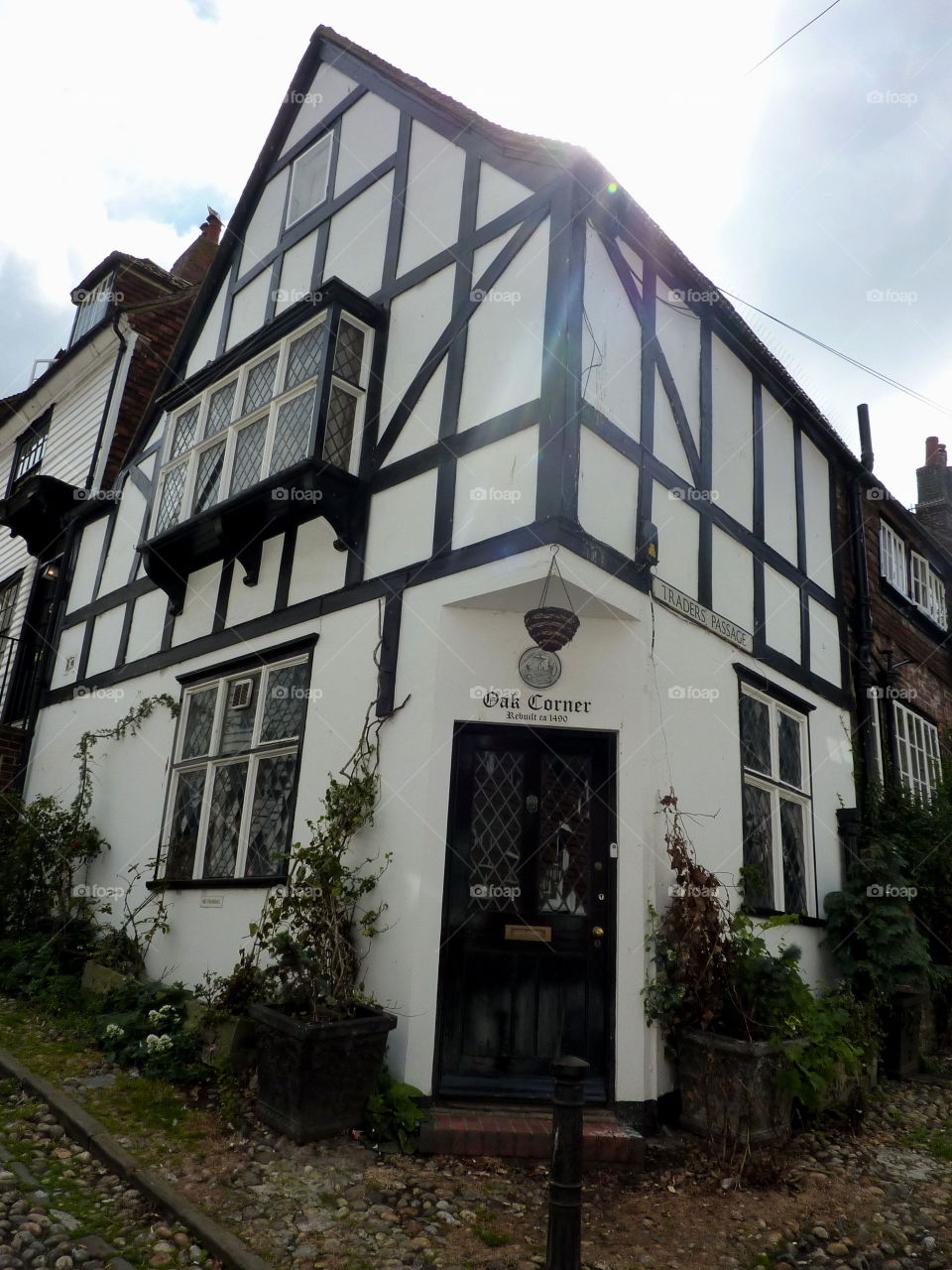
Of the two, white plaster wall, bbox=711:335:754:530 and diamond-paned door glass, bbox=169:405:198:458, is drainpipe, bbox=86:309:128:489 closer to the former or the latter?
diamond-paned door glass, bbox=169:405:198:458

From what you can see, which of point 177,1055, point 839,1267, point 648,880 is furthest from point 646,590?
point 177,1055

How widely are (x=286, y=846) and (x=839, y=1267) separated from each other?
4491 millimetres

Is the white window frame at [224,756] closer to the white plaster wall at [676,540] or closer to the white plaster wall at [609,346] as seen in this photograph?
the white plaster wall at [676,540]

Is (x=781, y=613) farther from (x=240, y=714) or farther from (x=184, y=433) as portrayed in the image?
(x=184, y=433)

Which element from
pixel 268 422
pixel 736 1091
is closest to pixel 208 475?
pixel 268 422

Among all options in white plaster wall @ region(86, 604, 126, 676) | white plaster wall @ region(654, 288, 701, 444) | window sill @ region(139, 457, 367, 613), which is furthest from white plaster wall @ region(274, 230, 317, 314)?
white plaster wall @ region(86, 604, 126, 676)

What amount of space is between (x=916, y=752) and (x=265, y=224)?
10663 mm

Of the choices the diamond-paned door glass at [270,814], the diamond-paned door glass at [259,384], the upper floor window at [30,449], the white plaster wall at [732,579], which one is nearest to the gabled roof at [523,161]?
the white plaster wall at [732,579]

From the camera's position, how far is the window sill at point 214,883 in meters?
6.86

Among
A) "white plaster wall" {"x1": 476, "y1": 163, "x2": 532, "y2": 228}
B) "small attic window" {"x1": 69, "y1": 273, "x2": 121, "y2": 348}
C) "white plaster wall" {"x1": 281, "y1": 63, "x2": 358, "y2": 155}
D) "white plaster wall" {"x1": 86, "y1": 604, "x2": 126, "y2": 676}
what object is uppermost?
"small attic window" {"x1": 69, "y1": 273, "x2": 121, "y2": 348}

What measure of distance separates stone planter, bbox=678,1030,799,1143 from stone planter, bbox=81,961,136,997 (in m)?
4.63

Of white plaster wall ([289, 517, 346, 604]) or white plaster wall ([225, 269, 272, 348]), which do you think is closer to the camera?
white plaster wall ([289, 517, 346, 604])

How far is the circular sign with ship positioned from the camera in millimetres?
6172

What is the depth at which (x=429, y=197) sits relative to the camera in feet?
26.3
